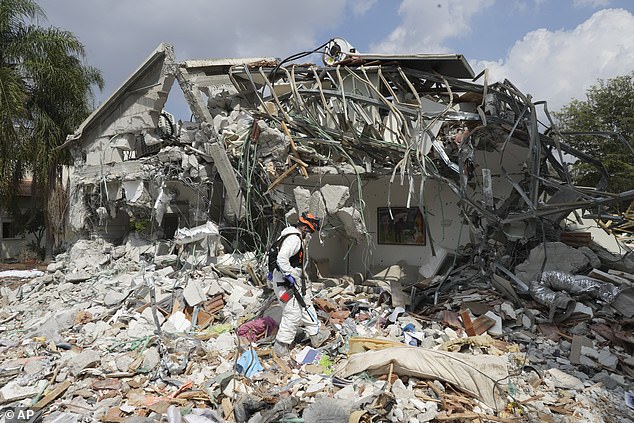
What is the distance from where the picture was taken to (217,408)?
166 inches

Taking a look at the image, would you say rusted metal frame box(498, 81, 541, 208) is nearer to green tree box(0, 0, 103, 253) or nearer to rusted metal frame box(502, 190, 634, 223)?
rusted metal frame box(502, 190, 634, 223)

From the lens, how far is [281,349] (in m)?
5.36

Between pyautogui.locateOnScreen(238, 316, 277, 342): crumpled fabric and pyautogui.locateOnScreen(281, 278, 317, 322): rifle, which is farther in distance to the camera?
pyautogui.locateOnScreen(238, 316, 277, 342): crumpled fabric

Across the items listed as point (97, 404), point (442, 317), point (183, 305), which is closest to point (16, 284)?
point (183, 305)

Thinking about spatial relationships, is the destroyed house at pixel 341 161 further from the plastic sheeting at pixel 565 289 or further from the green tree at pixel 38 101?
the green tree at pixel 38 101

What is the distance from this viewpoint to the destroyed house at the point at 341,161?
739cm

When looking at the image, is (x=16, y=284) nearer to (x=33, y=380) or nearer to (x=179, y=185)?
(x=179, y=185)

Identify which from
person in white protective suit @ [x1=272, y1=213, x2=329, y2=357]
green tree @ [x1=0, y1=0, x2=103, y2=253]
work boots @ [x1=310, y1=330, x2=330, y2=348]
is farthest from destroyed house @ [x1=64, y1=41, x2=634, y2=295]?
green tree @ [x1=0, y1=0, x2=103, y2=253]

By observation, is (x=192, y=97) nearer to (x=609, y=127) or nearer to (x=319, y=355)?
(x=319, y=355)

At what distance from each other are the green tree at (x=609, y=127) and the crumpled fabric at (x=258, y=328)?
16421 millimetres

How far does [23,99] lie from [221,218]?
10.4 m

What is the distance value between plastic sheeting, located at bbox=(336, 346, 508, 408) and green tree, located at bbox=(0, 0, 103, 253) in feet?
46.2

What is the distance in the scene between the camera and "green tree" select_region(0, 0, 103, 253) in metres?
14.8

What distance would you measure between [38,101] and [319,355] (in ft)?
52.1
